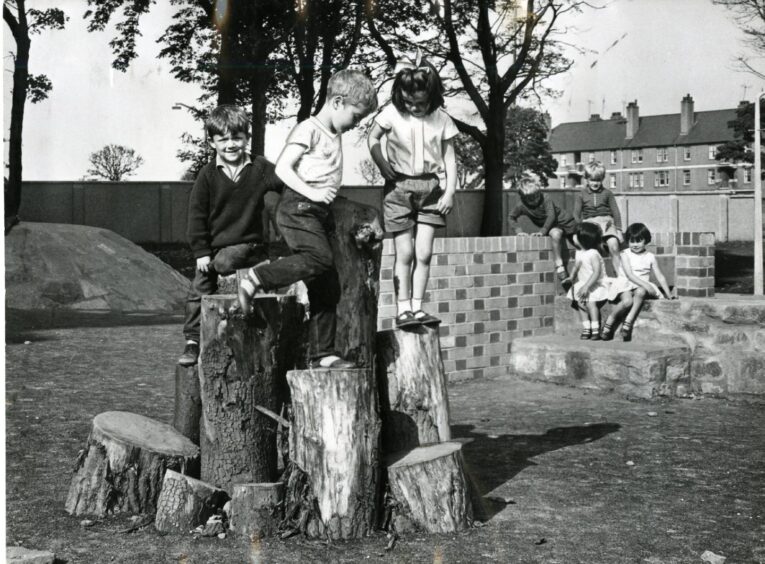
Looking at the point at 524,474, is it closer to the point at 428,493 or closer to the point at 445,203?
the point at 428,493

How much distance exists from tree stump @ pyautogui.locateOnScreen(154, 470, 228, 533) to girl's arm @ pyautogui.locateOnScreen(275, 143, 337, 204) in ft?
4.72

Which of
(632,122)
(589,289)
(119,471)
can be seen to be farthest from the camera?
(632,122)

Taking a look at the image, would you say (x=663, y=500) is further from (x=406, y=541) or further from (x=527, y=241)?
(x=527, y=241)

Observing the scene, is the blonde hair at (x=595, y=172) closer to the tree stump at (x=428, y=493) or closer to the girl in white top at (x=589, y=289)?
the girl in white top at (x=589, y=289)

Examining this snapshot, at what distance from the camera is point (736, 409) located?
8688mm

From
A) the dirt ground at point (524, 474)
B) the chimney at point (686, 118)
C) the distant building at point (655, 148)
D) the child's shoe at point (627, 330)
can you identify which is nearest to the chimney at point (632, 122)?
the distant building at point (655, 148)

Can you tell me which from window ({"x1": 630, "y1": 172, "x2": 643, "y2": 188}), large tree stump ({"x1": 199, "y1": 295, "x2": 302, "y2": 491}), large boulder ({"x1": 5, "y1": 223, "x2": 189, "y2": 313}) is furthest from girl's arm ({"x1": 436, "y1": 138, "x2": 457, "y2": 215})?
window ({"x1": 630, "y1": 172, "x2": 643, "y2": 188})

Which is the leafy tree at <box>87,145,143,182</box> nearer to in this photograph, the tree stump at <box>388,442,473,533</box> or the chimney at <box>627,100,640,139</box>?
the tree stump at <box>388,442,473,533</box>

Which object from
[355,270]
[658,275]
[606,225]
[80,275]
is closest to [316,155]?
[355,270]

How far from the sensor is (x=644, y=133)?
77.8 m

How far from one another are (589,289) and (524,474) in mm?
4279

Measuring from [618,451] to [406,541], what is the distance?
2.54 metres

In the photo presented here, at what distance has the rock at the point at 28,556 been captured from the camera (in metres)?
4.13

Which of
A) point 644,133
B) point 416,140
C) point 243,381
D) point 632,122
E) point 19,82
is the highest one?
point 632,122
